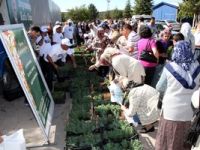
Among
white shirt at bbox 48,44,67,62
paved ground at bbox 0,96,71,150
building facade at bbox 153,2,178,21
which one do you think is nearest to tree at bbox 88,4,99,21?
building facade at bbox 153,2,178,21

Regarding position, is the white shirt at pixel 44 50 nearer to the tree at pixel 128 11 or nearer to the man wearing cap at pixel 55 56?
the man wearing cap at pixel 55 56

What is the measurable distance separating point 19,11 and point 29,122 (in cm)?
422

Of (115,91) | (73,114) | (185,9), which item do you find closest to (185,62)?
(115,91)

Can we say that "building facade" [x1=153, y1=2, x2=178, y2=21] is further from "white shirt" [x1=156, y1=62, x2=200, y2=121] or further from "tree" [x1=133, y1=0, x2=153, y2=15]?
"white shirt" [x1=156, y1=62, x2=200, y2=121]

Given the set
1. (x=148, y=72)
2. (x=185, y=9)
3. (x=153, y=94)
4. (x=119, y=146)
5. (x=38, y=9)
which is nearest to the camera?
(x=119, y=146)

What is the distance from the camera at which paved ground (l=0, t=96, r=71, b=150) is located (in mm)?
4773

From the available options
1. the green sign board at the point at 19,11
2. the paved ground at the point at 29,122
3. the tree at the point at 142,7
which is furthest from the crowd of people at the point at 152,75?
the tree at the point at 142,7

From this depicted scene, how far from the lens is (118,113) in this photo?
5.20m

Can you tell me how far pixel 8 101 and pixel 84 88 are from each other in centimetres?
163

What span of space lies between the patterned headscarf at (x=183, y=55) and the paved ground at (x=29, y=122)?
2152mm

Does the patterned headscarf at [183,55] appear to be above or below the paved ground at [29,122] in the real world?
above

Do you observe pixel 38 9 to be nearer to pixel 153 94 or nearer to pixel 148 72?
pixel 148 72

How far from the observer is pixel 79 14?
2076 inches

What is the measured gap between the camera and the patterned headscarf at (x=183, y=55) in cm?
327
